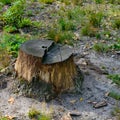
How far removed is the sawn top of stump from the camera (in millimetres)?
5438

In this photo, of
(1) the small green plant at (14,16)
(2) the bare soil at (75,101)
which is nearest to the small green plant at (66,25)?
(1) the small green plant at (14,16)

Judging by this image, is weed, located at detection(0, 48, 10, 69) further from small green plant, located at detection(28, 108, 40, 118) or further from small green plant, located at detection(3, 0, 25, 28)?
small green plant, located at detection(3, 0, 25, 28)

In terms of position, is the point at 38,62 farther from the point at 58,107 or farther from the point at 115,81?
the point at 115,81

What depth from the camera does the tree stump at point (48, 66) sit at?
212 inches

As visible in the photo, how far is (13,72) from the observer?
587 centimetres

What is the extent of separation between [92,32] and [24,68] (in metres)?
2.75

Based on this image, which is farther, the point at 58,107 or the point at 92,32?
the point at 92,32

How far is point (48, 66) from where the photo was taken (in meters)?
5.36

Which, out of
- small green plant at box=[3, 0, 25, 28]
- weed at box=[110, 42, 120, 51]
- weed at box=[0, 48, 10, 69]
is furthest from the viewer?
small green plant at box=[3, 0, 25, 28]

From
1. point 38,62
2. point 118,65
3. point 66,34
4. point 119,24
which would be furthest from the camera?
point 119,24

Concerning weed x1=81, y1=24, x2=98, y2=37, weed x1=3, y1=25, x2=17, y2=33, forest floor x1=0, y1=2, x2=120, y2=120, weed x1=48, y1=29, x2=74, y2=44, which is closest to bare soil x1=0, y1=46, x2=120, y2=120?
forest floor x1=0, y1=2, x2=120, y2=120

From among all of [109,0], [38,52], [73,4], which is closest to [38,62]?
[38,52]

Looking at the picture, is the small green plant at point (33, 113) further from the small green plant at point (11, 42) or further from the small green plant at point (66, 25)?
the small green plant at point (66, 25)

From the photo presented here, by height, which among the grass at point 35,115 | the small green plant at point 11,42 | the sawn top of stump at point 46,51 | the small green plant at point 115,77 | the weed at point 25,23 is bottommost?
the grass at point 35,115
